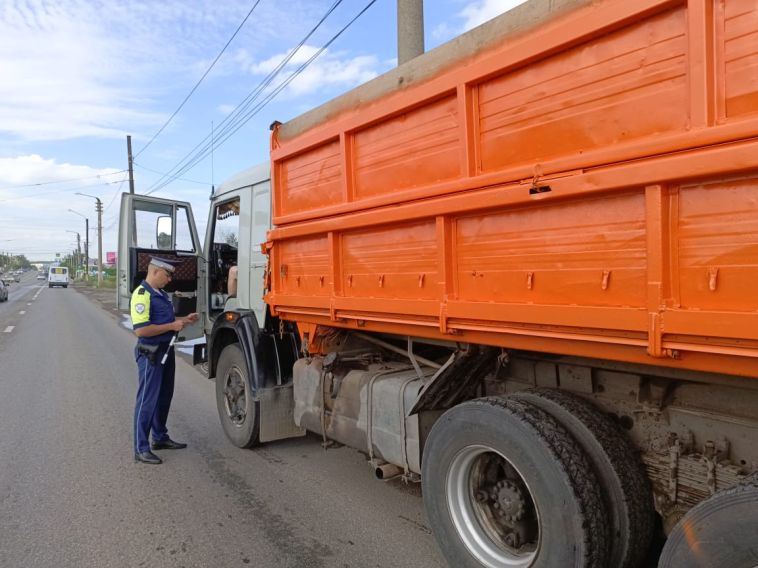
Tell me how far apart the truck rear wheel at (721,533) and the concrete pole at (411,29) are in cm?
621

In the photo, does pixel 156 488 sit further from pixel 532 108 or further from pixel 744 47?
pixel 744 47

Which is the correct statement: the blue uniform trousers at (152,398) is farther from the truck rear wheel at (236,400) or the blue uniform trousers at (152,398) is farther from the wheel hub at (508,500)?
the wheel hub at (508,500)

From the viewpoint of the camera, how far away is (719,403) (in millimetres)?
2145

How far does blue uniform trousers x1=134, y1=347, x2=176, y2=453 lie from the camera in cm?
491

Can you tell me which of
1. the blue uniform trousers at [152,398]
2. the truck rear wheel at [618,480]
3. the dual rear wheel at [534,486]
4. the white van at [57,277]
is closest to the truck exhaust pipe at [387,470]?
the dual rear wheel at [534,486]

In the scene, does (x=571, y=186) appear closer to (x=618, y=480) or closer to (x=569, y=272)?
(x=569, y=272)

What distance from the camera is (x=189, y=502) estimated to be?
4.00m

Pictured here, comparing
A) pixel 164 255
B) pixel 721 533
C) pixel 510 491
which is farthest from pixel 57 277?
pixel 721 533

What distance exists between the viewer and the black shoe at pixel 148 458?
481 centimetres

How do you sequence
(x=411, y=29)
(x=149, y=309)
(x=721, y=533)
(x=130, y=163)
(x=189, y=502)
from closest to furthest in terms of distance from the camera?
1. (x=721, y=533)
2. (x=189, y=502)
3. (x=149, y=309)
4. (x=411, y=29)
5. (x=130, y=163)

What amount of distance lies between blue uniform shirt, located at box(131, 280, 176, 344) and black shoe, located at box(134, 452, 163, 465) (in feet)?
3.23

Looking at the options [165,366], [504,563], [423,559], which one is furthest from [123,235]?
[504,563]

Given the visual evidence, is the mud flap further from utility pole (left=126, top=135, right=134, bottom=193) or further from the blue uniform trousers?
utility pole (left=126, top=135, right=134, bottom=193)

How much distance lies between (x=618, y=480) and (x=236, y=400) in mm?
3784
